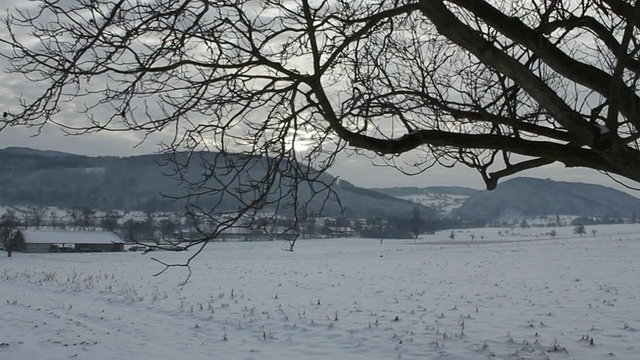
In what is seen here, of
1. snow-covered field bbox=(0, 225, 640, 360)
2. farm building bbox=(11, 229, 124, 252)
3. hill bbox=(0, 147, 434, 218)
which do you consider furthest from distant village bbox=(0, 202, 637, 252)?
hill bbox=(0, 147, 434, 218)

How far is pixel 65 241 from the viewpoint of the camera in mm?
84688

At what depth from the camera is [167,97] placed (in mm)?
4902

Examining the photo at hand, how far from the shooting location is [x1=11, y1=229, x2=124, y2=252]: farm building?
259 ft

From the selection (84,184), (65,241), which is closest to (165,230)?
(65,241)

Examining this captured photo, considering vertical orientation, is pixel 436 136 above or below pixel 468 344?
above

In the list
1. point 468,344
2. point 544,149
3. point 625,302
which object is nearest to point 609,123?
point 544,149

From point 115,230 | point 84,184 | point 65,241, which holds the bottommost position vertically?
point 65,241

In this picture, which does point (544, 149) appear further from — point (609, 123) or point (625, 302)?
point (625, 302)

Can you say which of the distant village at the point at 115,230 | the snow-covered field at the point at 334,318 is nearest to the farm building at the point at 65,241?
the distant village at the point at 115,230

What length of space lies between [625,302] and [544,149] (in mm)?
11392

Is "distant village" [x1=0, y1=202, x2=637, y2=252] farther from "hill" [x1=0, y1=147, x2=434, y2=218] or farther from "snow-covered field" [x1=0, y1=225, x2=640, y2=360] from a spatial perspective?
"hill" [x1=0, y1=147, x2=434, y2=218]

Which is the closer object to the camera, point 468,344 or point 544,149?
point 544,149

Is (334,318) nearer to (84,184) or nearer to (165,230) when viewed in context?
(165,230)

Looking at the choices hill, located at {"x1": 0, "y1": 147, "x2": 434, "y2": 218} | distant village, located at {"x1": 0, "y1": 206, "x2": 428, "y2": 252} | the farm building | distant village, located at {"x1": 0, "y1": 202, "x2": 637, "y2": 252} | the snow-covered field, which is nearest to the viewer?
distant village, located at {"x1": 0, "y1": 202, "x2": 637, "y2": 252}
